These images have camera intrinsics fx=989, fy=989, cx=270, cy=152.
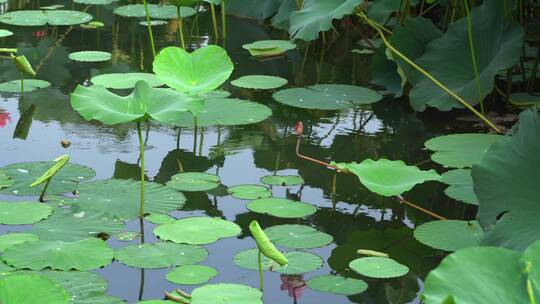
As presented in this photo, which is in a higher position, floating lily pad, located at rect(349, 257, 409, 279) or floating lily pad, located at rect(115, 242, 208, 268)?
floating lily pad, located at rect(349, 257, 409, 279)

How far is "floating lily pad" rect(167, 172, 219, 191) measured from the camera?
8.92ft

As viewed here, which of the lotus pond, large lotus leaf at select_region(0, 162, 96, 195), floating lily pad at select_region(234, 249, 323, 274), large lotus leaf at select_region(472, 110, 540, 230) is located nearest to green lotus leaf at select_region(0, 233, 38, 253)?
the lotus pond

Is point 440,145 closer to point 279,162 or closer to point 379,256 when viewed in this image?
point 279,162

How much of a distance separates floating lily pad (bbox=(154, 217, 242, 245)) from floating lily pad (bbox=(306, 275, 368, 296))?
309 millimetres

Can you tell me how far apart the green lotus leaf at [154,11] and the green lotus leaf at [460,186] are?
253 cm

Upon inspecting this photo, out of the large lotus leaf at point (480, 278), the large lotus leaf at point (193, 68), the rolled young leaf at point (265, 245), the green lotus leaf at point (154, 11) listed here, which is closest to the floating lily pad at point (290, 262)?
the rolled young leaf at point (265, 245)

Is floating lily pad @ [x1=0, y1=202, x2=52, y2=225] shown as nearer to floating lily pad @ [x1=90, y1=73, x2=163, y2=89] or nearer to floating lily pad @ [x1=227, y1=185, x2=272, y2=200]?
floating lily pad @ [x1=227, y1=185, x2=272, y2=200]

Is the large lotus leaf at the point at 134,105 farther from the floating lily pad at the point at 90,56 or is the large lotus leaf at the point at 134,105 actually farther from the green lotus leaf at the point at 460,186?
the floating lily pad at the point at 90,56

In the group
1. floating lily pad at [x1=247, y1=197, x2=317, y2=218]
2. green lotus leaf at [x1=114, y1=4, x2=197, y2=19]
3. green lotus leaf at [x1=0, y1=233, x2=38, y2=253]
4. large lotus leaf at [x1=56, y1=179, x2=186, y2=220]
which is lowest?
green lotus leaf at [x1=0, y1=233, x2=38, y2=253]

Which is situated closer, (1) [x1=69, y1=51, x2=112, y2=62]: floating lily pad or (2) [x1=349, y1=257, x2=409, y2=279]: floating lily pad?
(2) [x1=349, y1=257, x2=409, y2=279]: floating lily pad

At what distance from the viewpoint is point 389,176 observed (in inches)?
97.1

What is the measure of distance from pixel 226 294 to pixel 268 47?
2.44 metres

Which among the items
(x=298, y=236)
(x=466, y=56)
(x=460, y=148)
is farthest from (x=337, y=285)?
(x=466, y=56)

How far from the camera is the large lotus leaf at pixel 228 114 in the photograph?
3.29m
